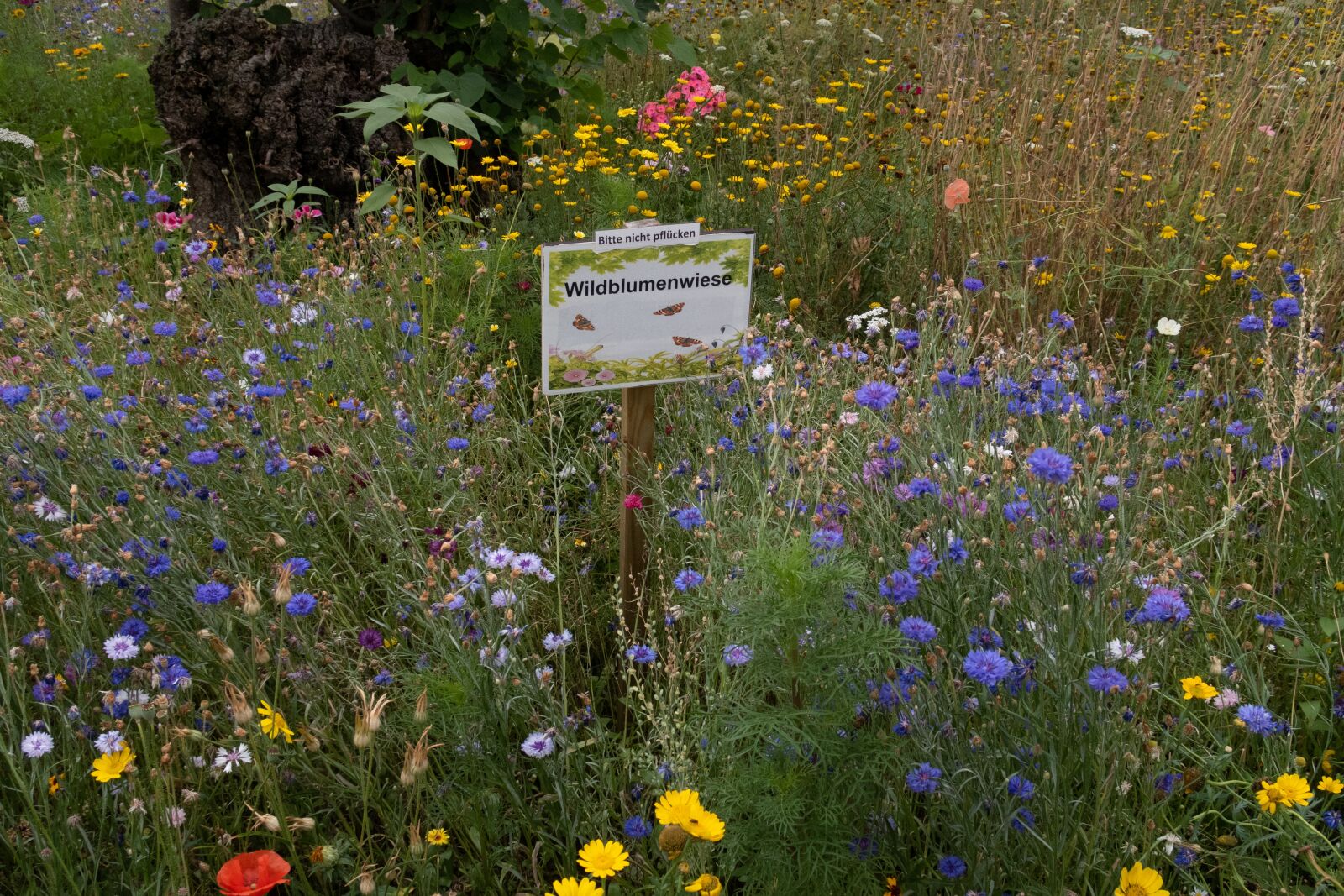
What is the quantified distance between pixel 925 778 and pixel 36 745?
1.26 metres

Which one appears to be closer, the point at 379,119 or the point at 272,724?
the point at 272,724

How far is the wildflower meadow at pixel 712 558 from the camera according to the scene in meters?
1.51

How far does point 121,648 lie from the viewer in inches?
67.0

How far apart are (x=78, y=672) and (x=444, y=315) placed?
1.80m

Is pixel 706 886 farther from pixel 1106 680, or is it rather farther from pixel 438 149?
pixel 438 149

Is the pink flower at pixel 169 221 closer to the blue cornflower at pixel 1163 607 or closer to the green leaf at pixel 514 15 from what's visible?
the green leaf at pixel 514 15

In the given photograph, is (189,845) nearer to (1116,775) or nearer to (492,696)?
(492,696)

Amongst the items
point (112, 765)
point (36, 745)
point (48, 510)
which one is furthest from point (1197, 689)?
point (48, 510)

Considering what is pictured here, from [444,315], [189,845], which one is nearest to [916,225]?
[444,315]

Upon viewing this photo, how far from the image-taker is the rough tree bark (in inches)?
168

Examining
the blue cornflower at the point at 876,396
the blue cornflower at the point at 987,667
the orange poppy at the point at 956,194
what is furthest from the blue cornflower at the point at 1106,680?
the orange poppy at the point at 956,194

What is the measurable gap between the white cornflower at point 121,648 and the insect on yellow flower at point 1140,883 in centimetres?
148

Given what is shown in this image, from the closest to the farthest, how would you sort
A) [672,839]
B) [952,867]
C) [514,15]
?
[672,839]
[952,867]
[514,15]

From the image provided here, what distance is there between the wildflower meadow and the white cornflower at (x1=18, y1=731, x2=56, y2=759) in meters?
0.03
